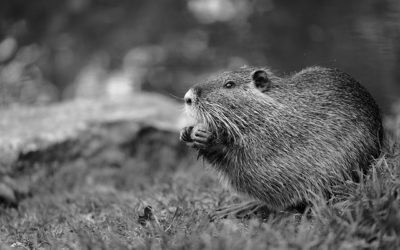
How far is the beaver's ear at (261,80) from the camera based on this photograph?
4402mm

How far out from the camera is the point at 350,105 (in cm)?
423

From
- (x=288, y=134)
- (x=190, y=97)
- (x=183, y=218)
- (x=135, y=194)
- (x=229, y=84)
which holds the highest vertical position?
(x=229, y=84)

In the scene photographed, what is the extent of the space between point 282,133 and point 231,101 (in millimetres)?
493

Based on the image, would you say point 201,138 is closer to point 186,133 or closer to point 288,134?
point 186,133

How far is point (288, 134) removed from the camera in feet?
13.6

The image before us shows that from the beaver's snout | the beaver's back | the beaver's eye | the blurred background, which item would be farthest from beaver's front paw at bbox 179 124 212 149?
the blurred background

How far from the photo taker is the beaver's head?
4223mm

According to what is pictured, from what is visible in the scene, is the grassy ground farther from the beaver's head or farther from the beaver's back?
the beaver's head

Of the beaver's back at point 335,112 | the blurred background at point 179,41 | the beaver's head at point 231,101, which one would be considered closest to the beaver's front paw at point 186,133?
the beaver's head at point 231,101

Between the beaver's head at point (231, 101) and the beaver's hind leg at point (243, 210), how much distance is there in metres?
0.62

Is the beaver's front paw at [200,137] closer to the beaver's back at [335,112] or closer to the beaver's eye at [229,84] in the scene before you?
the beaver's eye at [229,84]

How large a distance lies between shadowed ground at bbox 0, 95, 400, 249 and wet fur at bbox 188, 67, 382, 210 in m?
0.22

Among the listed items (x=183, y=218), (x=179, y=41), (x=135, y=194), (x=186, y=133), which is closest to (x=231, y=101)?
(x=186, y=133)

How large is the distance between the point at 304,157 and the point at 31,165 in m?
3.93
